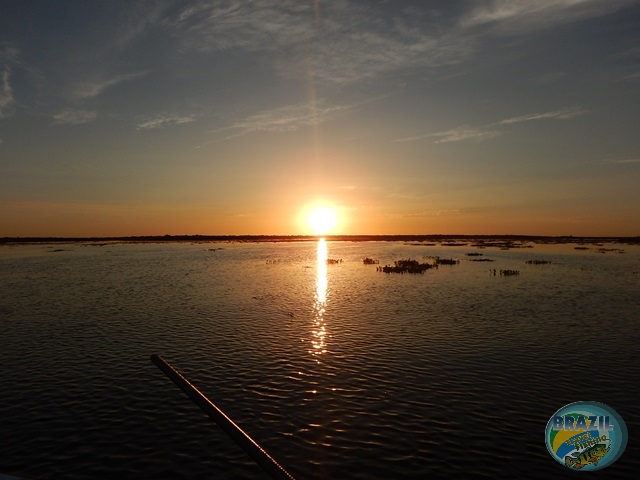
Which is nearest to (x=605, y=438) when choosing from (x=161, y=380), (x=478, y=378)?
(x=478, y=378)

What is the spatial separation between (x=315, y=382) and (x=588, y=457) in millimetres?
9998

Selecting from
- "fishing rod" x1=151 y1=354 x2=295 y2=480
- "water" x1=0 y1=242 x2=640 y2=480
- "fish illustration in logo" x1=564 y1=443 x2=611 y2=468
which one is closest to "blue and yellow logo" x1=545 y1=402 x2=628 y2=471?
"fish illustration in logo" x1=564 y1=443 x2=611 y2=468

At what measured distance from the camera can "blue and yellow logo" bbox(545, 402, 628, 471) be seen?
11.7 metres

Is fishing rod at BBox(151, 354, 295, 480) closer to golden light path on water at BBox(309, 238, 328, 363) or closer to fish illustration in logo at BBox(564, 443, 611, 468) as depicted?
fish illustration in logo at BBox(564, 443, 611, 468)

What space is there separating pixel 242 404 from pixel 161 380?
16.7 feet

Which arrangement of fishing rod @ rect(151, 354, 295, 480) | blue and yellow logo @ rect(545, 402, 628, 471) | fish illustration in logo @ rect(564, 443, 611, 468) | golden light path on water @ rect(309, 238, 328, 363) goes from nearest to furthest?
fishing rod @ rect(151, 354, 295, 480), fish illustration in logo @ rect(564, 443, 611, 468), blue and yellow logo @ rect(545, 402, 628, 471), golden light path on water @ rect(309, 238, 328, 363)

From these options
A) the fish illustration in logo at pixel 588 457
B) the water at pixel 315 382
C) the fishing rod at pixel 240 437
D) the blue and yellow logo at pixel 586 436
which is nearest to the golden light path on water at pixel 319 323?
the water at pixel 315 382

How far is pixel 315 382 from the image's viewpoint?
705 inches

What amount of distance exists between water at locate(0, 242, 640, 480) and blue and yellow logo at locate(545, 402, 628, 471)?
35cm

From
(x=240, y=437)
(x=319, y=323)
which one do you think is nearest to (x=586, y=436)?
(x=240, y=437)

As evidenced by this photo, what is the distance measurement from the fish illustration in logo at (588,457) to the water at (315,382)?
0.57 m

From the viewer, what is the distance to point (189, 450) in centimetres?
1218

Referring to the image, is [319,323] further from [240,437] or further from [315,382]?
[240,437]

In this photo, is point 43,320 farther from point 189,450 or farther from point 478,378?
point 478,378
